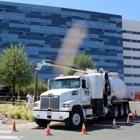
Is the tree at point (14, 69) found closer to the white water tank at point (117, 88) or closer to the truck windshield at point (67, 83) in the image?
the white water tank at point (117, 88)

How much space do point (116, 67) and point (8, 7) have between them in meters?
43.9

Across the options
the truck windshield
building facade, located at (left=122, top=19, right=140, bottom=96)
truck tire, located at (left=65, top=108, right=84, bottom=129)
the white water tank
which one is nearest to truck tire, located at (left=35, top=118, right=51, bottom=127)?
truck tire, located at (left=65, top=108, right=84, bottom=129)

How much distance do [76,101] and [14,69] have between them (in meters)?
19.4

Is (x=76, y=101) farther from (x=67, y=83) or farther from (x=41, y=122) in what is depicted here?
(x=41, y=122)

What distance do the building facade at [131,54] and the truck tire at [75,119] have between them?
7147 cm

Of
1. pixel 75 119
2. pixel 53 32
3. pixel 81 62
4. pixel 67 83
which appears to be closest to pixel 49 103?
pixel 75 119

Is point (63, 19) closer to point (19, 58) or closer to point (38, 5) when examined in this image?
point (38, 5)

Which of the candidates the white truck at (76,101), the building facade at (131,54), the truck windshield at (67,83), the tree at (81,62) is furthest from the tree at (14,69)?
the building facade at (131,54)

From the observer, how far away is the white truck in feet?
35.2

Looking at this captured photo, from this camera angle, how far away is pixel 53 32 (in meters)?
72.2

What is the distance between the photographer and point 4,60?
29.0m

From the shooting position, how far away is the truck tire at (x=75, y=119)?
10.5 m

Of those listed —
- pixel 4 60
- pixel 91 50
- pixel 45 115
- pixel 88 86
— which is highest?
pixel 91 50

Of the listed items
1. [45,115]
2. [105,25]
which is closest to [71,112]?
[45,115]
